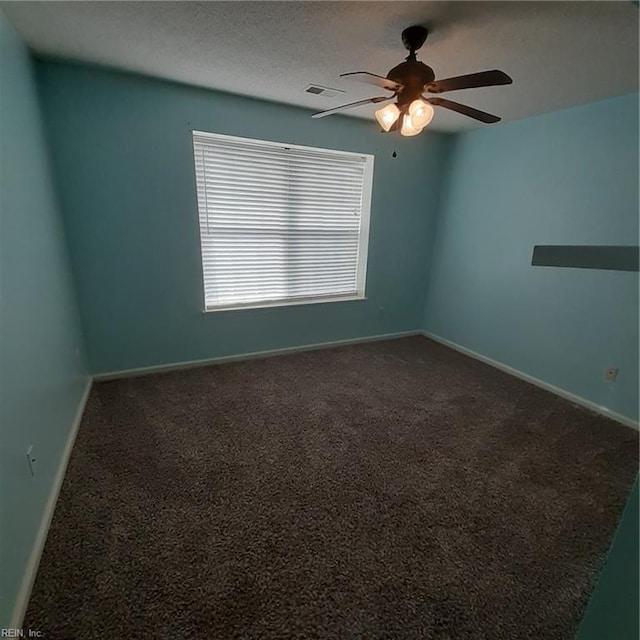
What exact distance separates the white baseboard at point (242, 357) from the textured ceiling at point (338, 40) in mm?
2300

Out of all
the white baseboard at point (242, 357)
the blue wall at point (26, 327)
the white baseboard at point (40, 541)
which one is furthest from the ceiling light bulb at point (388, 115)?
the white baseboard at point (40, 541)

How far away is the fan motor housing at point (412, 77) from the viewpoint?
168cm

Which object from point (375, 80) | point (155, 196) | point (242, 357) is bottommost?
point (242, 357)

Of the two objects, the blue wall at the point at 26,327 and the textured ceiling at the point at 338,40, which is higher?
the textured ceiling at the point at 338,40

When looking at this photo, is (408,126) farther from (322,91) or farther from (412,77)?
(322,91)

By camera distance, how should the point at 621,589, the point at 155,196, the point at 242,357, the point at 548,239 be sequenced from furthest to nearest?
the point at 242,357, the point at 548,239, the point at 155,196, the point at 621,589

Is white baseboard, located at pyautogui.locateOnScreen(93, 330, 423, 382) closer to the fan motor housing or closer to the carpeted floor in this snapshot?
the carpeted floor

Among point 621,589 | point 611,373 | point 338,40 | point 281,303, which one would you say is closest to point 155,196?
point 281,303

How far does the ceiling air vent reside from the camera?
2.48m

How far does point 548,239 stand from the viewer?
2.92 meters

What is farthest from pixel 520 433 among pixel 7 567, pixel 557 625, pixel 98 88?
pixel 98 88

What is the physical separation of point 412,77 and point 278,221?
184 cm

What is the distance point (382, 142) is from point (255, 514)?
3448 millimetres

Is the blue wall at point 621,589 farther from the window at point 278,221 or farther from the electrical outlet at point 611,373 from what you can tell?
the window at point 278,221
